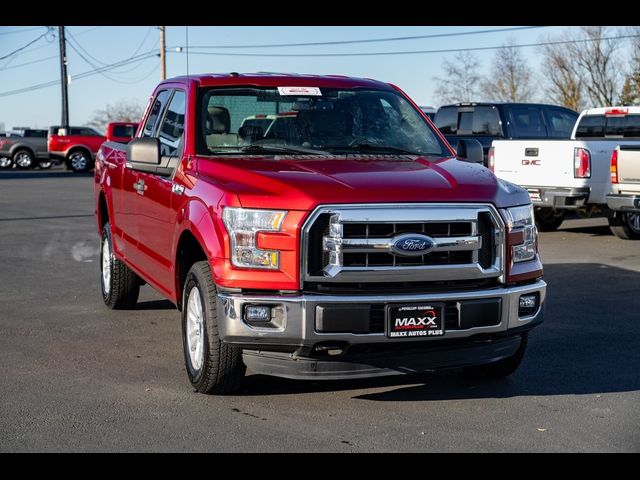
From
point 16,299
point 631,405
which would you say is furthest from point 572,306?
point 16,299

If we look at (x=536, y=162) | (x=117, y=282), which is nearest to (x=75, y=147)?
(x=536, y=162)

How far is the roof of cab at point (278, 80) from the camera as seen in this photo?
22.5 ft

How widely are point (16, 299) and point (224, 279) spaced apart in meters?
4.53

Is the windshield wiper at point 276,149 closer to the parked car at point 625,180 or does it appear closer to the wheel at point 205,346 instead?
the wheel at point 205,346

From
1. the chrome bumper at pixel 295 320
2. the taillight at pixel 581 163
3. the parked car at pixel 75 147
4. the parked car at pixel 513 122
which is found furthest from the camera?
the parked car at pixel 75 147

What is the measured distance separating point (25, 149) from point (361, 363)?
40.1 m

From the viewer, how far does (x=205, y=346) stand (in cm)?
562

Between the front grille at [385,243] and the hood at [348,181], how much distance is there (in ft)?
0.24

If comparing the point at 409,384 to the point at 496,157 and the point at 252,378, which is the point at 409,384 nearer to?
the point at 252,378

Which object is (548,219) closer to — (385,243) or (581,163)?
(581,163)

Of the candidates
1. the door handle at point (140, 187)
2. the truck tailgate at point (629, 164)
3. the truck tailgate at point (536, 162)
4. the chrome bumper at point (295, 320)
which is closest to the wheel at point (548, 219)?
the truck tailgate at point (536, 162)

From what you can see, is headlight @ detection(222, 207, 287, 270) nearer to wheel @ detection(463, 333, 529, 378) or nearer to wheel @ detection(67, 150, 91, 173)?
wheel @ detection(463, 333, 529, 378)

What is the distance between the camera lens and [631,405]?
5.67 metres

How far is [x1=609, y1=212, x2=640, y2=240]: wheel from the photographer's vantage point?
14117 millimetres
